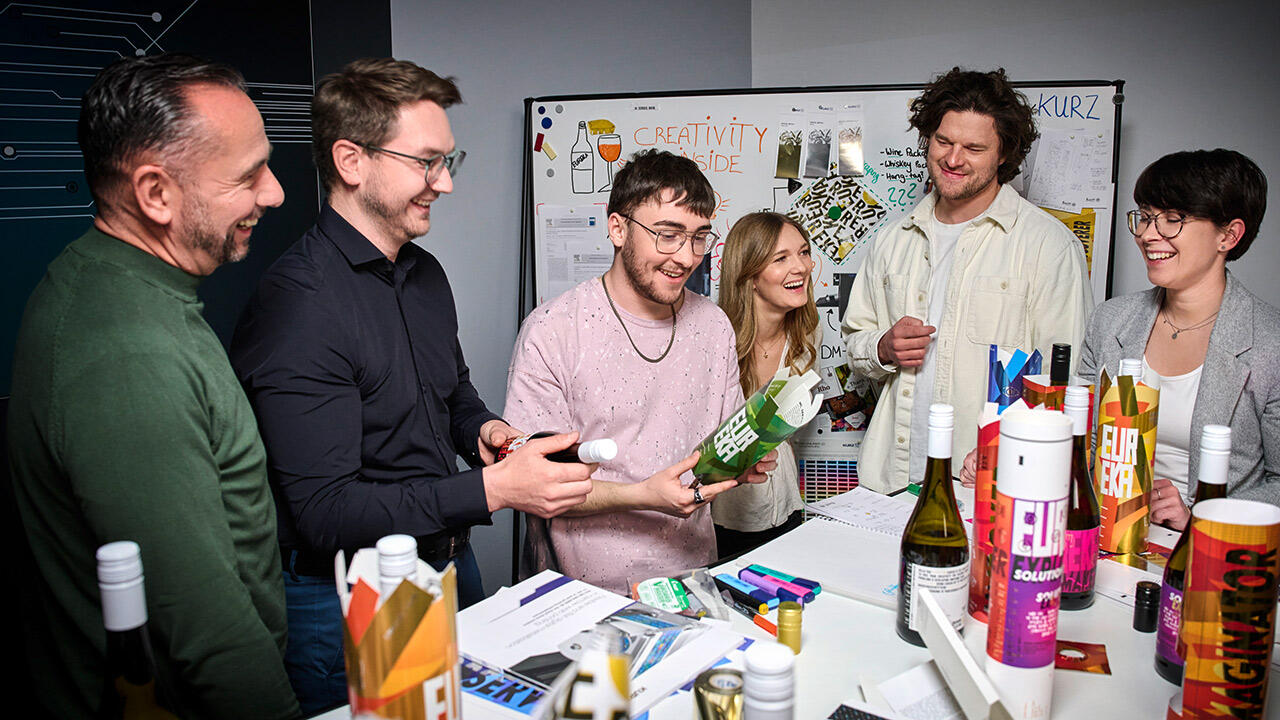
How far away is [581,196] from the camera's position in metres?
3.41

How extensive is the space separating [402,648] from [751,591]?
2.69 ft

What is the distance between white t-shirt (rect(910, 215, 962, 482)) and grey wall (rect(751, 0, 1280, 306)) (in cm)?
105


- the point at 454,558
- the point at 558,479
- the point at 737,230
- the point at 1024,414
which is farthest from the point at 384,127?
the point at 737,230

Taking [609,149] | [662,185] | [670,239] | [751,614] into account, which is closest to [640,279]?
[670,239]

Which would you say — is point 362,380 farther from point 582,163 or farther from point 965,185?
point 582,163

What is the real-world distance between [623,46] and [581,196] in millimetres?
822

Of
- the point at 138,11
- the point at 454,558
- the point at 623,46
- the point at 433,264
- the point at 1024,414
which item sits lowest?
the point at 454,558

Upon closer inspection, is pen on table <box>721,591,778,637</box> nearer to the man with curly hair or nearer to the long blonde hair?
the long blonde hair

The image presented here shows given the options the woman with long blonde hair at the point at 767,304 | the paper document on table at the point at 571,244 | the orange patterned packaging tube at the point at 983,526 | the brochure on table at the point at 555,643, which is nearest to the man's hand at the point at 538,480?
the brochure on table at the point at 555,643

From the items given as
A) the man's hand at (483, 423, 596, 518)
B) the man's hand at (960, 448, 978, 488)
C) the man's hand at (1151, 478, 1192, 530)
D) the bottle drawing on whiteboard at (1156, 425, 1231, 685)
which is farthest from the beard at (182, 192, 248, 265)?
the man's hand at (1151, 478, 1192, 530)

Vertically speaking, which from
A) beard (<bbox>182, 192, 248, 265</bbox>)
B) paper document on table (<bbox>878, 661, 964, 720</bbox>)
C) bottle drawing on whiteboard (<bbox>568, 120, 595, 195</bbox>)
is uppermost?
bottle drawing on whiteboard (<bbox>568, 120, 595, 195</bbox>)

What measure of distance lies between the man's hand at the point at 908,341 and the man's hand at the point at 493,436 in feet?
4.46

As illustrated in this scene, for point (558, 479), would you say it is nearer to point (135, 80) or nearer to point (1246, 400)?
point (135, 80)

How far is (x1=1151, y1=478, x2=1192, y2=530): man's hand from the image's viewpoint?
1559 millimetres
